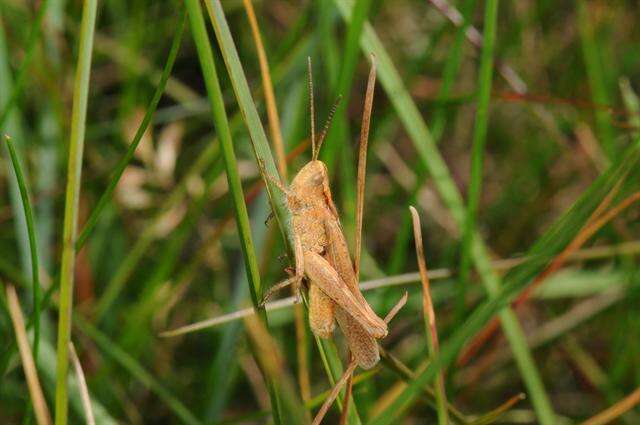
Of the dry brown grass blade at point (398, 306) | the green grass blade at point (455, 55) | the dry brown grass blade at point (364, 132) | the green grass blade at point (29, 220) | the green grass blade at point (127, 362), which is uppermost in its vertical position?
the green grass blade at point (455, 55)

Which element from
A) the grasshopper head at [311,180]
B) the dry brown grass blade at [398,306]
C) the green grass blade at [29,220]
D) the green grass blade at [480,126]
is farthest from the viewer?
the grasshopper head at [311,180]

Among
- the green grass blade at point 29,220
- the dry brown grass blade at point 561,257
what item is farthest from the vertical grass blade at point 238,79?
the dry brown grass blade at point 561,257

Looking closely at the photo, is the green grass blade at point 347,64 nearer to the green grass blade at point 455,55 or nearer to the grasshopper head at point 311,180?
the grasshopper head at point 311,180

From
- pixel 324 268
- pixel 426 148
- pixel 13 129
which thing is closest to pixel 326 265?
pixel 324 268

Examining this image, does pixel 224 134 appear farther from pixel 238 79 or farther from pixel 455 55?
pixel 455 55

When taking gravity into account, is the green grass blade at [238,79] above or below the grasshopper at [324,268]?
above

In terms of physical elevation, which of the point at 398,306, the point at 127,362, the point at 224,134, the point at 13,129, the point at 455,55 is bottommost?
the point at 127,362

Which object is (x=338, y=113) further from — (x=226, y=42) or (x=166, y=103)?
(x=166, y=103)
